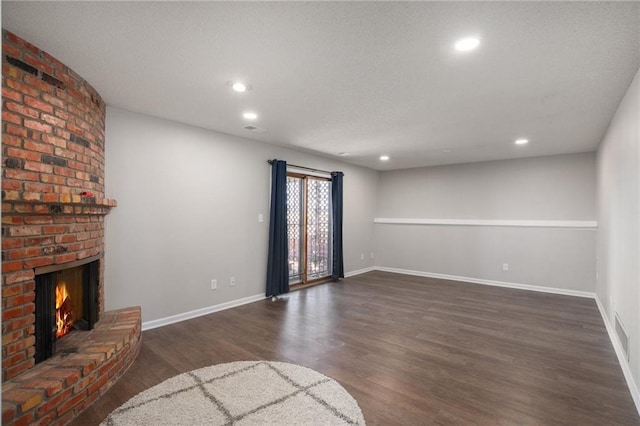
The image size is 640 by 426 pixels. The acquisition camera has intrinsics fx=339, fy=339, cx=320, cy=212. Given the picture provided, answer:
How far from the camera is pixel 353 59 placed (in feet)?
Result: 7.79

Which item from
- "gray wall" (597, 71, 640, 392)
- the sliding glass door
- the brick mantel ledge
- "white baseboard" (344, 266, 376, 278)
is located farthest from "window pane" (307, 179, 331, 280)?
"gray wall" (597, 71, 640, 392)

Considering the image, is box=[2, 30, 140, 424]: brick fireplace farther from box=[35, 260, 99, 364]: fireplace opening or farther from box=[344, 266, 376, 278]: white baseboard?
box=[344, 266, 376, 278]: white baseboard

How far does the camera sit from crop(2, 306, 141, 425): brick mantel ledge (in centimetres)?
193

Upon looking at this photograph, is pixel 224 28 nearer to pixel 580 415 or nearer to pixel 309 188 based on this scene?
pixel 580 415

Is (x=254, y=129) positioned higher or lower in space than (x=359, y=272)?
higher

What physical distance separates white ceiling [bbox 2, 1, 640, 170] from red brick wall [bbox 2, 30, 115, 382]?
168 millimetres

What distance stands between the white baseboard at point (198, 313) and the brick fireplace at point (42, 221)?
86 cm

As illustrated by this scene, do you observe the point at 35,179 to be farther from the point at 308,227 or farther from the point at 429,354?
the point at 308,227

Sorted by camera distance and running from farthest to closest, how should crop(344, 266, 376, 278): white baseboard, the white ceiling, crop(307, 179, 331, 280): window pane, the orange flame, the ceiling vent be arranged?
crop(344, 266, 376, 278): white baseboard → crop(307, 179, 331, 280): window pane → the ceiling vent → the orange flame → the white ceiling

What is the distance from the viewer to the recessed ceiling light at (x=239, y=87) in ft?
9.19

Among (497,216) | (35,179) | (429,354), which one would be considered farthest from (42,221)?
(497,216)

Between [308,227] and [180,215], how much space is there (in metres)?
2.40

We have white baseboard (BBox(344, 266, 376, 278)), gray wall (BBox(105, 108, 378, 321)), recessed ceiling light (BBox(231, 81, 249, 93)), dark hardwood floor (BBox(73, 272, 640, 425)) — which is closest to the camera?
dark hardwood floor (BBox(73, 272, 640, 425))

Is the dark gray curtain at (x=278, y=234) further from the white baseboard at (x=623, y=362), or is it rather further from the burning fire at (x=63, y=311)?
the white baseboard at (x=623, y=362)
